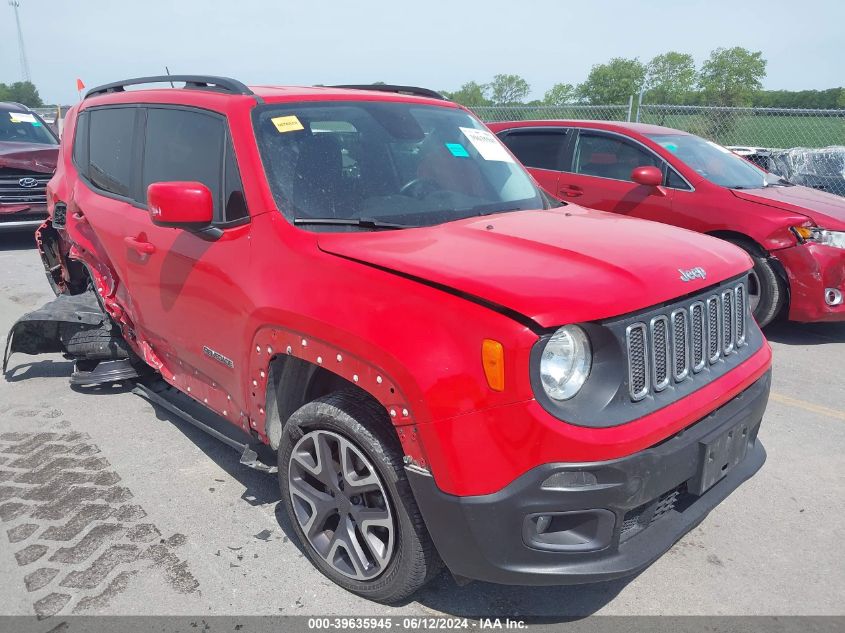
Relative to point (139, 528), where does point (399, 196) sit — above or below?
above

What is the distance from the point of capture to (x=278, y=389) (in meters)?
2.95

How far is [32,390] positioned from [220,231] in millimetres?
2828

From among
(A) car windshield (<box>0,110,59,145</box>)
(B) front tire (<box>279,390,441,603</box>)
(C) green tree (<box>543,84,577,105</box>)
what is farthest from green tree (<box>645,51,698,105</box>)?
(B) front tire (<box>279,390,441,603</box>)

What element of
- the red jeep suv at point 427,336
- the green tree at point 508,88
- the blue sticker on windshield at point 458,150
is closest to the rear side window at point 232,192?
the red jeep suv at point 427,336

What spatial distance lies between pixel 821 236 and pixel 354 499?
16.3 feet

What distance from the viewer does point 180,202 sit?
9.53 feet

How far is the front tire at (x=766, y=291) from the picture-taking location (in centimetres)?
597

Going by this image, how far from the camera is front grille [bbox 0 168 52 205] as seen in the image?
381 inches

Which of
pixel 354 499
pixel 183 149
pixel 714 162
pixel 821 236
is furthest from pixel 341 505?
pixel 714 162

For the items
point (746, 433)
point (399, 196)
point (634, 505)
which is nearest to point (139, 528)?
point (399, 196)

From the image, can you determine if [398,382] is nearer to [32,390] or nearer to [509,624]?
[509,624]

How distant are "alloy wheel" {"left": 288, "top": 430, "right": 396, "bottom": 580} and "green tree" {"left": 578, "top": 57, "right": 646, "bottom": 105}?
50856 mm

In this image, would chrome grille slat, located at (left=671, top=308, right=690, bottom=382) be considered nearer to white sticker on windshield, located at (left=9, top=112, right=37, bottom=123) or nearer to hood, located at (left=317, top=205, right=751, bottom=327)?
hood, located at (left=317, top=205, right=751, bottom=327)

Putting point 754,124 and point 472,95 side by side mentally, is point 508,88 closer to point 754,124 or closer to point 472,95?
point 472,95
